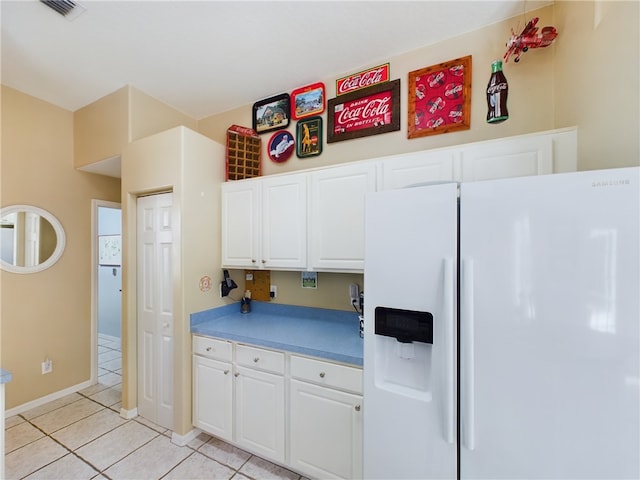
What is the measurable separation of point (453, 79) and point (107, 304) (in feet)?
18.2

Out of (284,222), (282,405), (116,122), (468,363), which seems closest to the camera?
(468,363)

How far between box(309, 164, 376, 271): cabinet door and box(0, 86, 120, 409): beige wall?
2.69 m

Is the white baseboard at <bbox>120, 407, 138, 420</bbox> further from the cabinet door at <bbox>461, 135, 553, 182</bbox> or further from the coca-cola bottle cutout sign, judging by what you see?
the coca-cola bottle cutout sign

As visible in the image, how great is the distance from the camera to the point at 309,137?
2.41m

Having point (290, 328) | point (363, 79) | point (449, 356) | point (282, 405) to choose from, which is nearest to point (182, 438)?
point (282, 405)

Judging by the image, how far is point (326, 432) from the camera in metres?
1.62

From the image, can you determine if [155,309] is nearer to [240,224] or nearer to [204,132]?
[240,224]

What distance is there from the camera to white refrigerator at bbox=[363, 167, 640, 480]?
0.81 meters

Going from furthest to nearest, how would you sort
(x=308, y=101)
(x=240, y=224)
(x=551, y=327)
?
(x=308, y=101)
(x=240, y=224)
(x=551, y=327)

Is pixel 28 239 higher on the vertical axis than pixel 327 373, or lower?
higher

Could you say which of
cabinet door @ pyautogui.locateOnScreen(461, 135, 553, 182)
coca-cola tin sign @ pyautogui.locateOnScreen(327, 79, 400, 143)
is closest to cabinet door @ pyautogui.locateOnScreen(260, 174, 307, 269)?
coca-cola tin sign @ pyautogui.locateOnScreen(327, 79, 400, 143)

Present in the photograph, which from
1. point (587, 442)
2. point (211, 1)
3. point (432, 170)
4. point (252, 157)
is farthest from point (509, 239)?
point (252, 157)

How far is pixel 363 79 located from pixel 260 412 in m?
2.59

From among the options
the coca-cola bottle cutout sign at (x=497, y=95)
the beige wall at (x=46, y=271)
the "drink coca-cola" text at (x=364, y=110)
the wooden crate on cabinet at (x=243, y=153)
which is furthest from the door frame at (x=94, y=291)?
the coca-cola bottle cutout sign at (x=497, y=95)
